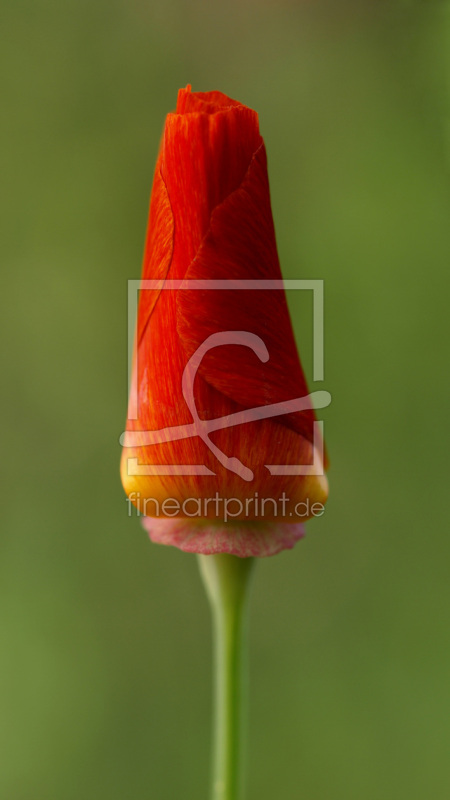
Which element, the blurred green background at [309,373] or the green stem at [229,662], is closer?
the green stem at [229,662]

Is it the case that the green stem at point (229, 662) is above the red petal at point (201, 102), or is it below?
below

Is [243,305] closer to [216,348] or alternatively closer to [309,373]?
[216,348]

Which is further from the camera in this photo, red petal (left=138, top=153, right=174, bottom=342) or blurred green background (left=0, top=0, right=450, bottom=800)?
blurred green background (left=0, top=0, right=450, bottom=800)

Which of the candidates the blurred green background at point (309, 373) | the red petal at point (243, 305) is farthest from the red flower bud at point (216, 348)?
the blurred green background at point (309, 373)

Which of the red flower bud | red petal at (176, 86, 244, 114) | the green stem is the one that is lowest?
the green stem

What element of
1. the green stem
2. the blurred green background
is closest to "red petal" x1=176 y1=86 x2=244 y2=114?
the green stem

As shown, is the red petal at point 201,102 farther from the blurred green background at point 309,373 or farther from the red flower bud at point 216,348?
the blurred green background at point 309,373

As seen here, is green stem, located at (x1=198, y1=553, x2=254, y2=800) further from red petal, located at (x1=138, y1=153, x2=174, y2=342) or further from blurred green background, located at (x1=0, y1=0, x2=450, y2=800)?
blurred green background, located at (x1=0, y1=0, x2=450, y2=800)

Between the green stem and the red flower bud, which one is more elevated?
the red flower bud
